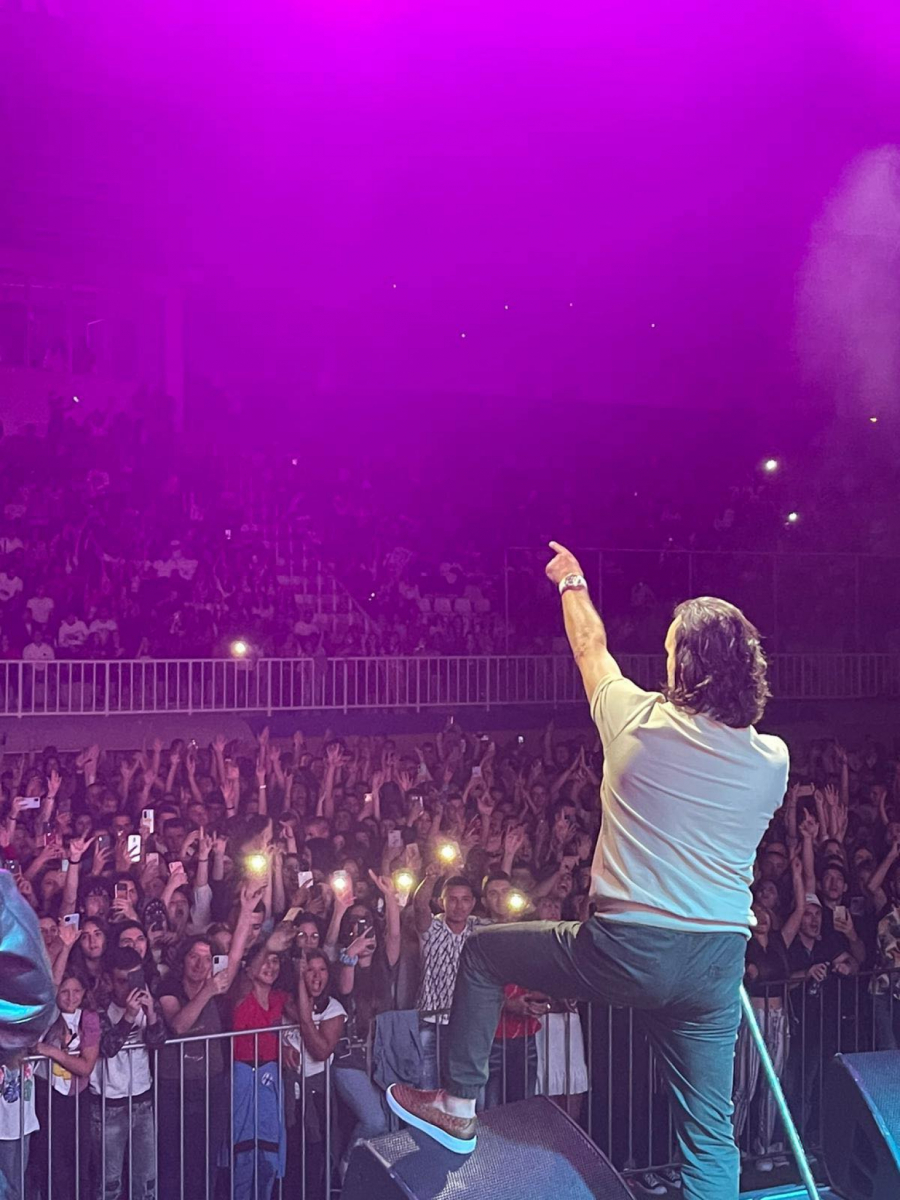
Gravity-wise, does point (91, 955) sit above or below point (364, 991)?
above

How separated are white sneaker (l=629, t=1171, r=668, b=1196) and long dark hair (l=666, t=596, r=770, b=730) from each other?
250cm

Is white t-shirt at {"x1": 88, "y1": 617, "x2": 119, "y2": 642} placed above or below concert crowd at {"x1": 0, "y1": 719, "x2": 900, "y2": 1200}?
above

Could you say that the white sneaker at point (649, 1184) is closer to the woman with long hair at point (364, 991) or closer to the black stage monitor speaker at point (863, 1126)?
the woman with long hair at point (364, 991)

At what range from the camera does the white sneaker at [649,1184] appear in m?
4.18

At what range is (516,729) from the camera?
12500 mm

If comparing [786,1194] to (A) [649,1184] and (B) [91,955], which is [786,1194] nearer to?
(A) [649,1184]

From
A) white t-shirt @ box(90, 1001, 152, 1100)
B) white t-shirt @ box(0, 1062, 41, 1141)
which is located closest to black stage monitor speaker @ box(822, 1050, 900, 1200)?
white t-shirt @ box(90, 1001, 152, 1100)

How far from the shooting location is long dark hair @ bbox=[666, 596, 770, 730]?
2303 millimetres

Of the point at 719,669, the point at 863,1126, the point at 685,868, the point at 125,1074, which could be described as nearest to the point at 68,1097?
the point at 125,1074

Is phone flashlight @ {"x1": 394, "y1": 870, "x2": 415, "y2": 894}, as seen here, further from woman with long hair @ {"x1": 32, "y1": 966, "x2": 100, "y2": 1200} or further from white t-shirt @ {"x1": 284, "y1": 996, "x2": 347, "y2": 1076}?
woman with long hair @ {"x1": 32, "y1": 966, "x2": 100, "y2": 1200}

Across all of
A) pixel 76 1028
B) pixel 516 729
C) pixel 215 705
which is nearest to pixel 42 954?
pixel 76 1028

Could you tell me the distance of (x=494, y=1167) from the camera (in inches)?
103

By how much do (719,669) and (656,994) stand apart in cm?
64

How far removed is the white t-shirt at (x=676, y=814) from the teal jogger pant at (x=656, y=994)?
→ 0.16 feet
